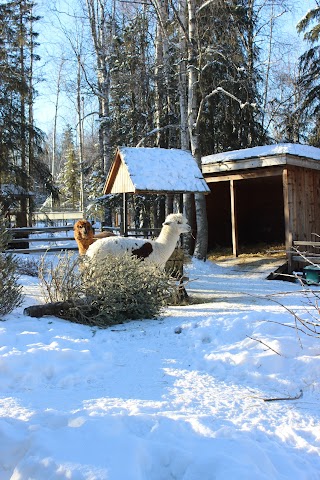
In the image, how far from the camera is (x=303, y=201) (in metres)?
14.8

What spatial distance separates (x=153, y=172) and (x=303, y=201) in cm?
530

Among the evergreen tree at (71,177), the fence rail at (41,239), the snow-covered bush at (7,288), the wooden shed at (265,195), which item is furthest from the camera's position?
the evergreen tree at (71,177)

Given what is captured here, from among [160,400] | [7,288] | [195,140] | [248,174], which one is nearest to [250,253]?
[248,174]

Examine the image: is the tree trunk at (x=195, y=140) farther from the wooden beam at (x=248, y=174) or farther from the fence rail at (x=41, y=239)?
the fence rail at (x=41, y=239)

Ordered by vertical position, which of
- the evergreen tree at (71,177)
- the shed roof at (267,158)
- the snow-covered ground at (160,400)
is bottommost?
the snow-covered ground at (160,400)

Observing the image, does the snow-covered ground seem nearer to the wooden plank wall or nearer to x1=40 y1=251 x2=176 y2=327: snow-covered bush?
x1=40 y1=251 x2=176 y2=327: snow-covered bush

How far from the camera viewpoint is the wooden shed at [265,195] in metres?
14.2

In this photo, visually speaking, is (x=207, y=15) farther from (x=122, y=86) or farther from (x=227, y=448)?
(x=227, y=448)

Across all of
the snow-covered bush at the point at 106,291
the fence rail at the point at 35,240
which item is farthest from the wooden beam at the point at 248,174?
the snow-covered bush at the point at 106,291

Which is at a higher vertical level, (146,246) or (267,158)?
(267,158)

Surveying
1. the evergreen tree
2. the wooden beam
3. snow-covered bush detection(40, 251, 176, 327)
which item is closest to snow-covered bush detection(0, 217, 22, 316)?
snow-covered bush detection(40, 251, 176, 327)

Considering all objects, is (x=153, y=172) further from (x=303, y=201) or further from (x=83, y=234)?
(x=303, y=201)

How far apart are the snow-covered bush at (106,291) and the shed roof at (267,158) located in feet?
27.0

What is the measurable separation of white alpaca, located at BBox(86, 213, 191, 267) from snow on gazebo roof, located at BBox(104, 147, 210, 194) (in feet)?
8.93
